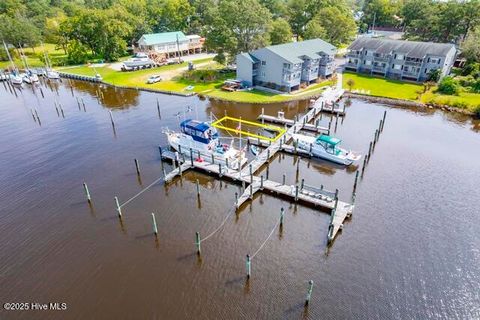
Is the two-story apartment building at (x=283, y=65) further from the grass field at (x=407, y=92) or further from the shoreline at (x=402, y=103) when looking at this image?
the shoreline at (x=402, y=103)

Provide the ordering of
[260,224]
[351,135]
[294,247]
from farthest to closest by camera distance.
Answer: [351,135] → [260,224] → [294,247]

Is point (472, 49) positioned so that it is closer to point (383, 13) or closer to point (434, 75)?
point (434, 75)

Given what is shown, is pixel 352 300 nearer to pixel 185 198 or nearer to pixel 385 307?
pixel 385 307

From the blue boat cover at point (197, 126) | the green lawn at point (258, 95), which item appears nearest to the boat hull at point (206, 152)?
the blue boat cover at point (197, 126)

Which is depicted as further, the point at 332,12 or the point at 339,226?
the point at 332,12

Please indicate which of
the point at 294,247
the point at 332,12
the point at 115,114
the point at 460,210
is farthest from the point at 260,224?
the point at 332,12

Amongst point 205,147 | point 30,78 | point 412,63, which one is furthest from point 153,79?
point 412,63
